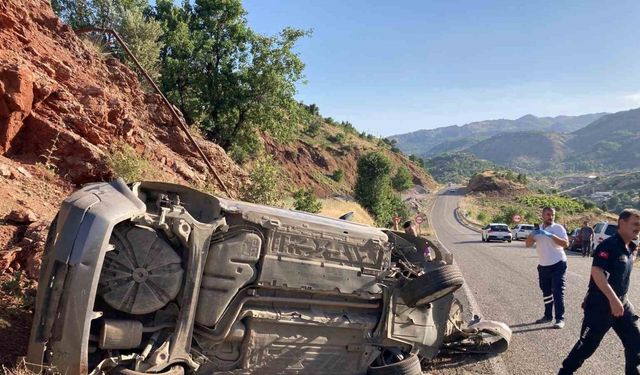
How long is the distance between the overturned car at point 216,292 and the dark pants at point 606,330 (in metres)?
1.25

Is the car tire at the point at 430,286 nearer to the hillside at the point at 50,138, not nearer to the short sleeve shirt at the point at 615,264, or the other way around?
the short sleeve shirt at the point at 615,264

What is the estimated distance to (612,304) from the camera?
434cm

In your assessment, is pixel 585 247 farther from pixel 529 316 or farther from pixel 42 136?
pixel 42 136

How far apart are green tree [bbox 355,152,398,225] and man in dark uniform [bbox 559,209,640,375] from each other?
133ft

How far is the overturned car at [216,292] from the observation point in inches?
132

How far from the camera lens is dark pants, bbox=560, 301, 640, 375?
4.43 m

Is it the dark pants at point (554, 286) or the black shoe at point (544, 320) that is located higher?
the dark pants at point (554, 286)

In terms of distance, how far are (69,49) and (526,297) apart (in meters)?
11.2

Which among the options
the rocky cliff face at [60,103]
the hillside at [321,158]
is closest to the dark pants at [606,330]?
the rocky cliff face at [60,103]

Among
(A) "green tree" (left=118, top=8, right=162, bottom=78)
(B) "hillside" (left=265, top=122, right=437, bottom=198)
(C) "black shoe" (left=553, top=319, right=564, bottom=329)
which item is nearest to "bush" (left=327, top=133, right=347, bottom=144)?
(B) "hillside" (left=265, top=122, right=437, bottom=198)

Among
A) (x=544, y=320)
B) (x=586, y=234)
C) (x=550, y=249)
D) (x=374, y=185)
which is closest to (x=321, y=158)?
(x=374, y=185)

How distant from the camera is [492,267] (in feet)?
46.1

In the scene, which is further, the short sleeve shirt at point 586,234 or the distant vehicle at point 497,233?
the distant vehicle at point 497,233

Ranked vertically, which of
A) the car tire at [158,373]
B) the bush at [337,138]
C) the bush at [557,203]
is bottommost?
the bush at [557,203]
